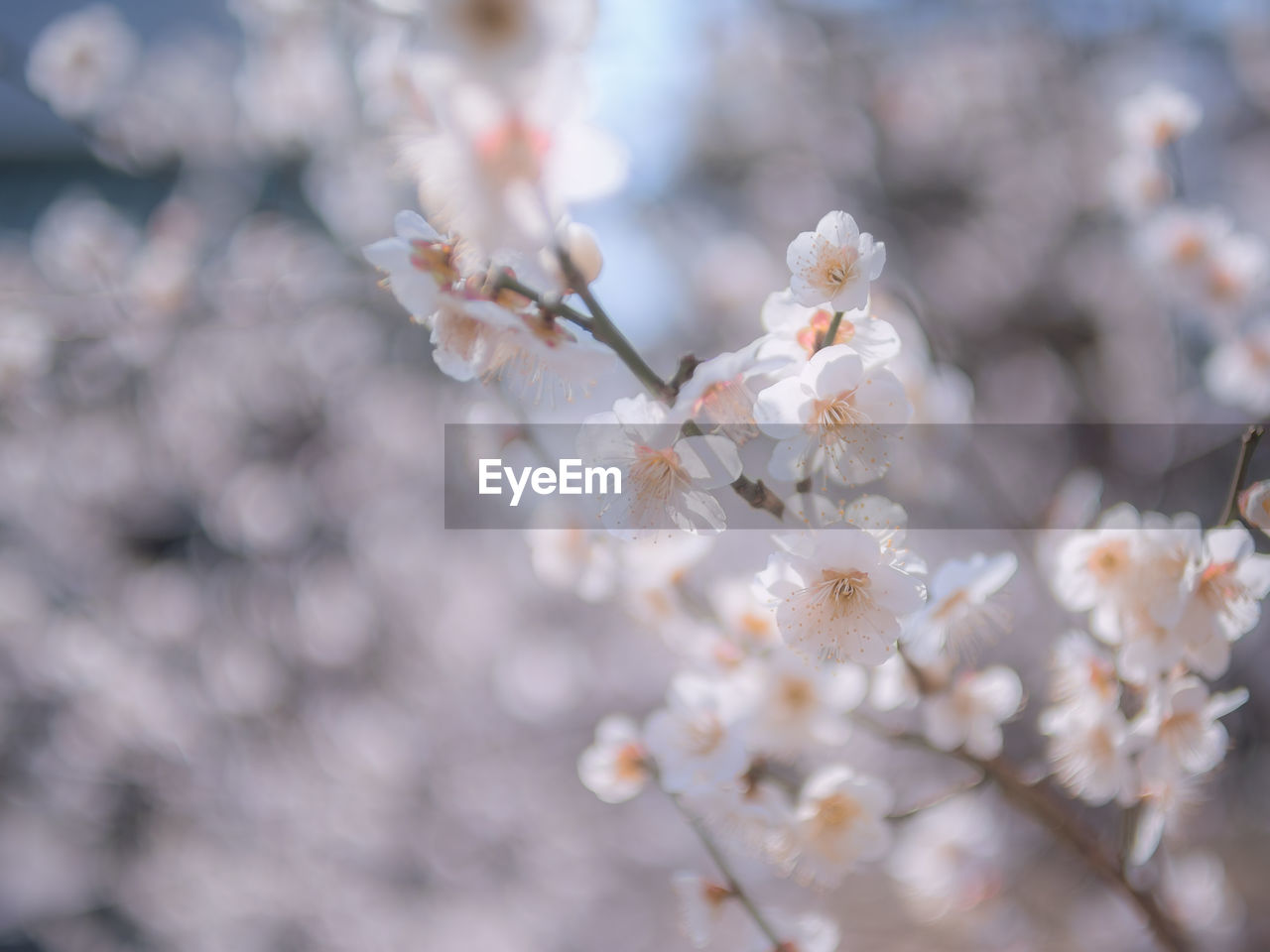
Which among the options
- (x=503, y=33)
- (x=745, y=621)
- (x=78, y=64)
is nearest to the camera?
(x=503, y=33)

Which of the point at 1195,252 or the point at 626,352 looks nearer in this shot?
the point at 626,352

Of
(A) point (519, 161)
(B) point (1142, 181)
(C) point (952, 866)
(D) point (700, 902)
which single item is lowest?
(C) point (952, 866)

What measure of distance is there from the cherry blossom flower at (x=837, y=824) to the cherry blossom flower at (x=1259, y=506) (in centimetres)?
40

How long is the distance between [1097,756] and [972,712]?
0.40 ft

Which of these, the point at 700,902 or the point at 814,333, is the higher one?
the point at 814,333

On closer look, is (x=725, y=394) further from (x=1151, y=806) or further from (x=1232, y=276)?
(x=1232, y=276)

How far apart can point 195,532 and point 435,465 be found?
1303mm

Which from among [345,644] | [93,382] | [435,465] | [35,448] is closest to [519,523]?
[435,465]

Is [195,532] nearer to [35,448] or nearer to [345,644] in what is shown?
[35,448]

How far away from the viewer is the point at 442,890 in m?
2.85

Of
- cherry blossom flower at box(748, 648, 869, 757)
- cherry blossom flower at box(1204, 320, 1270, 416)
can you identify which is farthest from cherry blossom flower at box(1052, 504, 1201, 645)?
cherry blossom flower at box(1204, 320, 1270, 416)

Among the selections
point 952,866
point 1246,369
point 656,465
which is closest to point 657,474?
point 656,465

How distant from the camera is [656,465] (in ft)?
2.02

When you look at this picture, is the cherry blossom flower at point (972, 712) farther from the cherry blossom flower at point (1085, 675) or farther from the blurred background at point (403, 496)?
the blurred background at point (403, 496)
